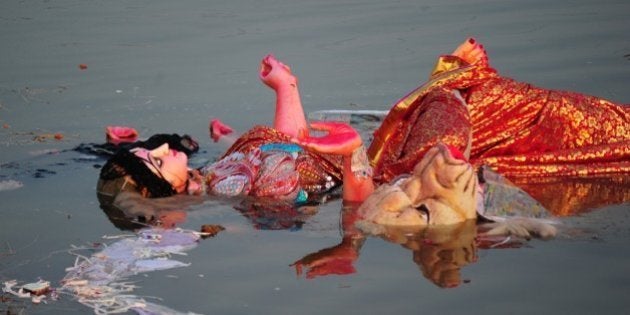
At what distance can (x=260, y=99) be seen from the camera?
920 centimetres

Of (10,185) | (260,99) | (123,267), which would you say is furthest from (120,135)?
(123,267)

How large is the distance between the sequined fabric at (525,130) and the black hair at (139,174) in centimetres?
120

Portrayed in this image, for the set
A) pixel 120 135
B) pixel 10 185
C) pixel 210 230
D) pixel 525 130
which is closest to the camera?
Result: pixel 210 230

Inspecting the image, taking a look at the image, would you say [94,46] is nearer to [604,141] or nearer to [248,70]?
[248,70]

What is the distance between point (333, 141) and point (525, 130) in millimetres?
1284

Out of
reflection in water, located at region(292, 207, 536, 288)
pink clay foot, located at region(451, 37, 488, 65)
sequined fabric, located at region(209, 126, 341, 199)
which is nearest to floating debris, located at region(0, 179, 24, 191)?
sequined fabric, located at region(209, 126, 341, 199)

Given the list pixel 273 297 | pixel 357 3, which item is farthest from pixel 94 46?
pixel 273 297

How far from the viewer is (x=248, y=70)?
10016 mm

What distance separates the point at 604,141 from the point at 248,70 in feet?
13.2

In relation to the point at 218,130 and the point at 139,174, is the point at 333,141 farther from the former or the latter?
the point at 218,130

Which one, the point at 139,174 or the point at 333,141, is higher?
the point at 333,141

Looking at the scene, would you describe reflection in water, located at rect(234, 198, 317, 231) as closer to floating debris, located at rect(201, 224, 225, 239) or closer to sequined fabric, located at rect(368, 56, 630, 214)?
floating debris, located at rect(201, 224, 225, 239)

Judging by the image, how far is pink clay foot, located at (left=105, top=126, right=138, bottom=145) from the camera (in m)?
7.98

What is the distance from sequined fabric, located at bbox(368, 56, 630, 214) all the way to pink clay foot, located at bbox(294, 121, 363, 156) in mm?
→ 583
